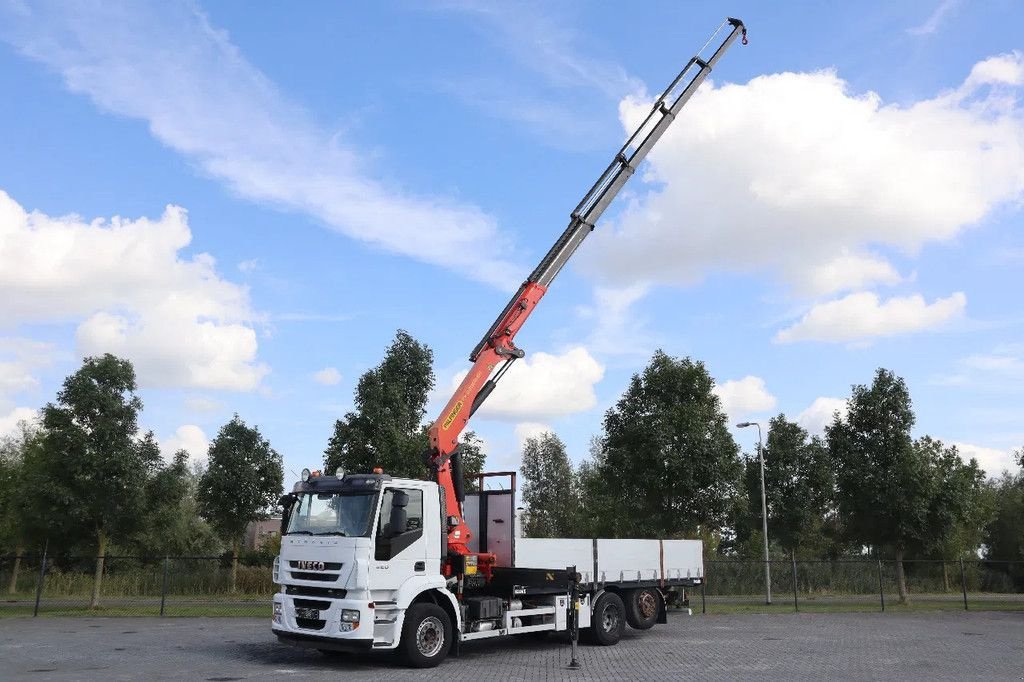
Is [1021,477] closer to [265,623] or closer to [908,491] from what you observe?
[908,491]

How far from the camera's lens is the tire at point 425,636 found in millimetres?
14084

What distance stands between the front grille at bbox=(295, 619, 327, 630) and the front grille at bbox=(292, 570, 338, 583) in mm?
659

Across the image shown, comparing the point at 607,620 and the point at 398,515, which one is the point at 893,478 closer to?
the point at 607,620

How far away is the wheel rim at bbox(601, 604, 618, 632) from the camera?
58.7ft

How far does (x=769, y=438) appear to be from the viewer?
44.6 meters

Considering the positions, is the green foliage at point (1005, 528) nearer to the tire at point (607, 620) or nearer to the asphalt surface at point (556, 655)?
the asphalt surface at point (556, 655)

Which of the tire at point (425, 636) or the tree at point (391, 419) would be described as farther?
the tree at point (391, 419)

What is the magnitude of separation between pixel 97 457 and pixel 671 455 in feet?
62.7

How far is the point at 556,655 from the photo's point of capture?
53.4 feet

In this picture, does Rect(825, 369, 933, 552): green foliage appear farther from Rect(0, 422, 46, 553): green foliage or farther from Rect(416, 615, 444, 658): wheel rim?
Rect(0, 422, 46, 553): green foliage

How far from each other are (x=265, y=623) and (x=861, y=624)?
53.8 feet

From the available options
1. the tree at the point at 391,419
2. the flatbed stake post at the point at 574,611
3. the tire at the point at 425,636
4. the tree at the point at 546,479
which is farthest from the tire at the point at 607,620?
the tree at the point at 546,479

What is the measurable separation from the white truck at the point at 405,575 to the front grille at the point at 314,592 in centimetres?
2

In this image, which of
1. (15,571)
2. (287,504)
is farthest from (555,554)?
(15,571)
